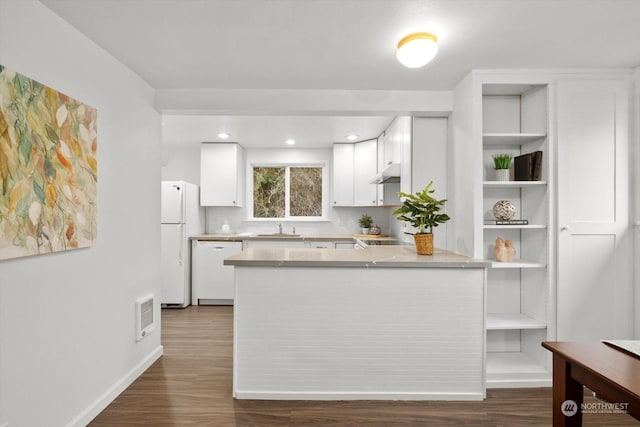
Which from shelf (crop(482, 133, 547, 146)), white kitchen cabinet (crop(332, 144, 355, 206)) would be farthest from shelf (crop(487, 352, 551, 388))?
white kitchen cabinet (crop(332, 144, 355, 206))

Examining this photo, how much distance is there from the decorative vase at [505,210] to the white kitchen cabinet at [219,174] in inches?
138

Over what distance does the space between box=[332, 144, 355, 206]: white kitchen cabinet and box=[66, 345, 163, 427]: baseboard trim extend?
3.02 meters

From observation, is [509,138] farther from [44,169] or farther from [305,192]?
[305,192]

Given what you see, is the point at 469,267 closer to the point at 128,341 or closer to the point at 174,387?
the point at 174,387

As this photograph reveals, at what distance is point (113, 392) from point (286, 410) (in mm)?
1159

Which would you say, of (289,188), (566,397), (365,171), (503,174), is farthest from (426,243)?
(289,188)

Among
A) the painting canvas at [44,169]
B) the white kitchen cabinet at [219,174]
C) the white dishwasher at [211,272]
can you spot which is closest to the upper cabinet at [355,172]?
the white kitchen cabinet at [219,174]

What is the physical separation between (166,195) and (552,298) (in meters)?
4.27

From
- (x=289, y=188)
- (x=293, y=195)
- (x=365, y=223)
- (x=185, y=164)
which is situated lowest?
(x=365, y=223)

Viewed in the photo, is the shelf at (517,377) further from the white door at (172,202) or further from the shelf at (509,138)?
the white door at (172,202)

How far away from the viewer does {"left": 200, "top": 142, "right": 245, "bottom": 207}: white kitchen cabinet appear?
16.6ft

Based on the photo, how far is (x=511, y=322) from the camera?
259cm

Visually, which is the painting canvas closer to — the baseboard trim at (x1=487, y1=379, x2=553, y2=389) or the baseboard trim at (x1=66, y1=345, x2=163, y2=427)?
the baseboard trim at (x1=66, y1=345, x2=163, y2=427)

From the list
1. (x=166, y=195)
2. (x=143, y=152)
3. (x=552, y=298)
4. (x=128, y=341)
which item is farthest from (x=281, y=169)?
(x=552, y=298)
